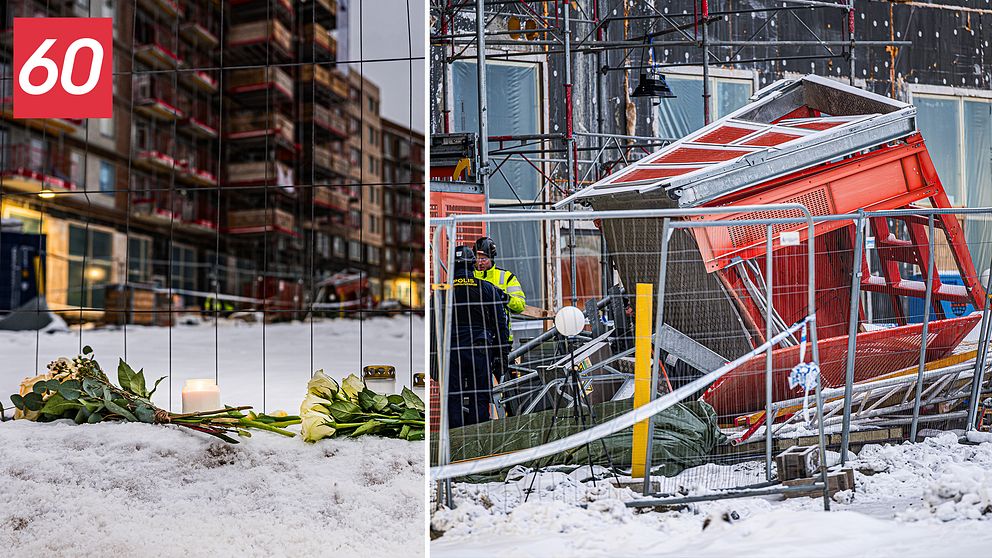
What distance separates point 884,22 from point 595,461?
11.9 ft

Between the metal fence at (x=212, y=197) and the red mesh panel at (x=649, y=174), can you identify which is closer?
the red mesh panel at (x=649, y=174)

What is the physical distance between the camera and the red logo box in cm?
418

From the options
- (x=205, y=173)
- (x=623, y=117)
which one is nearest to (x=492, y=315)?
(x=623, y=117)

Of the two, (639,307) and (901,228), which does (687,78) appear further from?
(639,307)

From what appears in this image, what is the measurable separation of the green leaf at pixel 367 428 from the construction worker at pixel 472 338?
1.35 feet

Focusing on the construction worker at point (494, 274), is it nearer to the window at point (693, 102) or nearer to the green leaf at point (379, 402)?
the green leaf at point (379, 402)

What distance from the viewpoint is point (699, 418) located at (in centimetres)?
428

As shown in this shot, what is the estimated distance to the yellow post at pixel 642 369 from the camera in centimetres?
398

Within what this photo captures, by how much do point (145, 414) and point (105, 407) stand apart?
231 millimetres

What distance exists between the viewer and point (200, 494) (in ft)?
11.2

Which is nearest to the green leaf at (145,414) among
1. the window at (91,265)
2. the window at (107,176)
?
the window at (91,265)

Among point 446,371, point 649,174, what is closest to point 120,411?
point 446,371

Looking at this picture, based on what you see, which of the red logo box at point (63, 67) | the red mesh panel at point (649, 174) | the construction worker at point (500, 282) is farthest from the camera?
the red mesh panel at point (649, 174)

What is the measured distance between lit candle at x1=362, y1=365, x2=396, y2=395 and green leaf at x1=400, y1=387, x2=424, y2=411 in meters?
0.11
